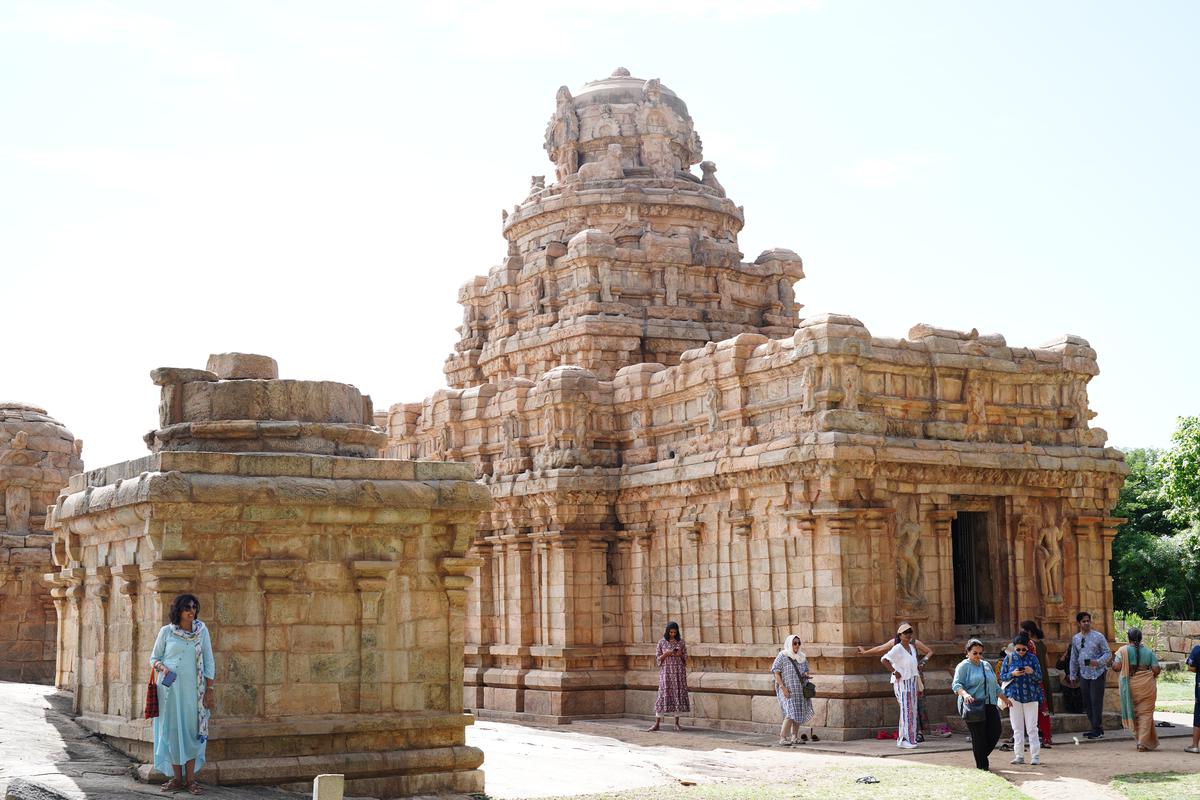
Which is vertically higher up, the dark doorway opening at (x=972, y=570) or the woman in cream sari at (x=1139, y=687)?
the dark doorway opening at (x=972, y=570)

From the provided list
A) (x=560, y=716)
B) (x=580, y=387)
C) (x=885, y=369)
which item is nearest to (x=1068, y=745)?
(x=885, y=369)

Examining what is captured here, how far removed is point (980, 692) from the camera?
1842 centimetres

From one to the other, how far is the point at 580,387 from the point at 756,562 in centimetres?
585

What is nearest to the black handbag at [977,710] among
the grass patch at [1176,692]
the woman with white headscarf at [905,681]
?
the woman with white headscarf at [905,681]

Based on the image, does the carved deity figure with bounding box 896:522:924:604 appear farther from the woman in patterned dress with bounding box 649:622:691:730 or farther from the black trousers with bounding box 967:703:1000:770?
the black trousers with bounding box 967:703:1000:770

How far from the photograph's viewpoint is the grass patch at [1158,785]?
16469 millimetres

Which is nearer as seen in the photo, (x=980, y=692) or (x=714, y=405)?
(x=980, y=692)

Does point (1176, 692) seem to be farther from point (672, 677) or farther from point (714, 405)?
point (714, 405)

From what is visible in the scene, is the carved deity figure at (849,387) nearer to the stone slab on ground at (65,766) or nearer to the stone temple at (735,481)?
the stone temple at (735,481)

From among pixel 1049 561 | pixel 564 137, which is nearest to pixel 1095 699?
pixel 1049 561

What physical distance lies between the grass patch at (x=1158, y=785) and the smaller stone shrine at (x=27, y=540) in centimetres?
2123

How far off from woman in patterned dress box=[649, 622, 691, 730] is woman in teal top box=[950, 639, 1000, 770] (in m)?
7.37

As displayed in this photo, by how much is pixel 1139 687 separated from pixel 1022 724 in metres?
2.28

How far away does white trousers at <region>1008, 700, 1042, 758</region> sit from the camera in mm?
19500
